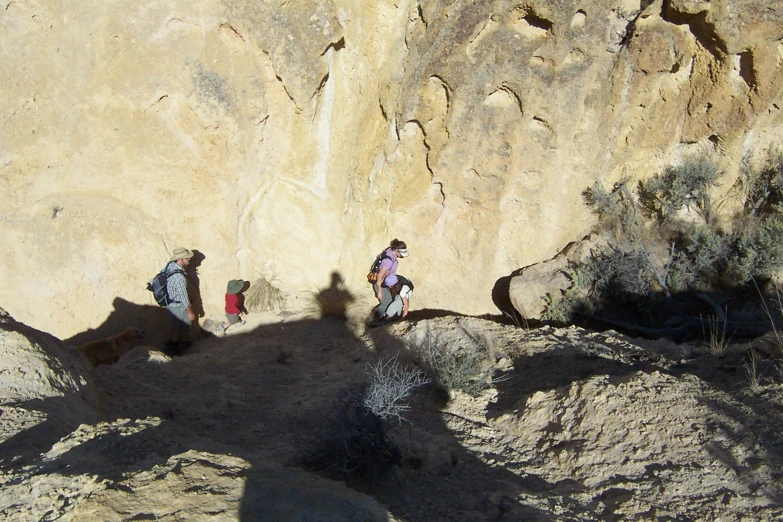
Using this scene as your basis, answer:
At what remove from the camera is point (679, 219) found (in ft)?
24.3

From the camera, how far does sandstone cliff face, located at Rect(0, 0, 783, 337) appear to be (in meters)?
5.96

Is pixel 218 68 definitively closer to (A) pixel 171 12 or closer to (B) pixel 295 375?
(A) pixel 171 12

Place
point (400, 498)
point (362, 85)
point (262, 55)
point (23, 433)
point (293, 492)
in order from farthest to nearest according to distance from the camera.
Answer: point (362, 85)
point (262, 55)
point (400, 498)
point (23, 433)
point (293, 492)

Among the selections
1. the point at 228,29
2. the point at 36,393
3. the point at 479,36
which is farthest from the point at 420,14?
the point at 36,393

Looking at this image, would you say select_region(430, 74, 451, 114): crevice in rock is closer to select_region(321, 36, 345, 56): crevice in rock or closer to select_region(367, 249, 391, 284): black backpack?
select_region(321, 36, 345, 56): crevice in rock

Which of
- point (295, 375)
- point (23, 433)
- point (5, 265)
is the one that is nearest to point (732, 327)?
point (295, 375)

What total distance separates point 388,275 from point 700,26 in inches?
170

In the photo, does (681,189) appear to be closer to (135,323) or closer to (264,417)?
(264,417)

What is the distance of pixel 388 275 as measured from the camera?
23.6ft

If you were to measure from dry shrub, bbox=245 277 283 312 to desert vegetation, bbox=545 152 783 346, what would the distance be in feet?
11.0

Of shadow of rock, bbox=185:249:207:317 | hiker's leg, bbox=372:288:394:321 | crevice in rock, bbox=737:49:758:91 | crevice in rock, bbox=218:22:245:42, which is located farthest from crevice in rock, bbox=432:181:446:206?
crevice in rock, bbox=737:49:758:91

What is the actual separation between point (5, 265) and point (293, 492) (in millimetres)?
5363

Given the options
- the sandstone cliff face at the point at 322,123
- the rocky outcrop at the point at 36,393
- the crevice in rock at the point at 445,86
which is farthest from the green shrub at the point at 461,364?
the crevice in rock at the point at 445,86

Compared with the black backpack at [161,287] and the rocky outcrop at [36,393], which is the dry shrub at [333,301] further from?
the rocky outcrop at [36,393]
